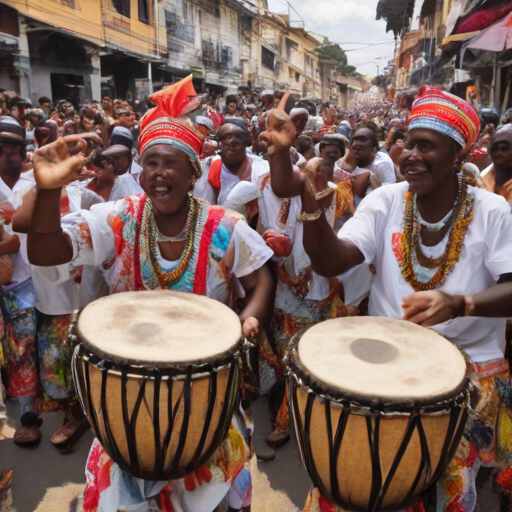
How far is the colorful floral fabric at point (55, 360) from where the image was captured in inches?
122

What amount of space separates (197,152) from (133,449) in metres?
1.27

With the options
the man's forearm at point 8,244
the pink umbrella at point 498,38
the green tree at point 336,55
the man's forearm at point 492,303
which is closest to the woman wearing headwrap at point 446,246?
the man's forearm at point 492,303

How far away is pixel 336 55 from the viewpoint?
285 feet

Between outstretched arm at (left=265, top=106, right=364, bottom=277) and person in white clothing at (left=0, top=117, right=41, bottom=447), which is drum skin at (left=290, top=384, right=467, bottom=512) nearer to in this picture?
outstretched arm at (left=265, top=106, right=364, bottom=277)

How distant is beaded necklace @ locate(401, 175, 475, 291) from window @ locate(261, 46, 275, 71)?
4658cm

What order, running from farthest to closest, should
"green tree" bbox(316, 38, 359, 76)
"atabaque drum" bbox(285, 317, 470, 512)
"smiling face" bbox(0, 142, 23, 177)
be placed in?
"green tree" bbox(316, 38, 359, 76), "smiling face" bbox(0, 142, 23, 177), "atabaque drum" bbox(285, 317, 470, 512)

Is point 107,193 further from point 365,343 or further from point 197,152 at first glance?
point 365,343

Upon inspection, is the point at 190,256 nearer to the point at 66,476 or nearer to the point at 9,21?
the point at 66,476

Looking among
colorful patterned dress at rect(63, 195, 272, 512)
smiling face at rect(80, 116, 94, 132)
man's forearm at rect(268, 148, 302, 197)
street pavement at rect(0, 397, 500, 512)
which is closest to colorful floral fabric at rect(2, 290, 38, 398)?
street pavement at rect(0, 397, 500, 512)

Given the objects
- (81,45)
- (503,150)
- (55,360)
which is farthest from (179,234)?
(81,45)

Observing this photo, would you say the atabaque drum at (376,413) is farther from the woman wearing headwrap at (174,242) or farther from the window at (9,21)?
the window at (9,21)

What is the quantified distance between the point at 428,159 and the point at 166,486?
164 cm

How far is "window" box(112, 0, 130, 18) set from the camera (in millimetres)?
22906

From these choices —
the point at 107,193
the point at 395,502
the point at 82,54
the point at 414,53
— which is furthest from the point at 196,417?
the point at 414,53
